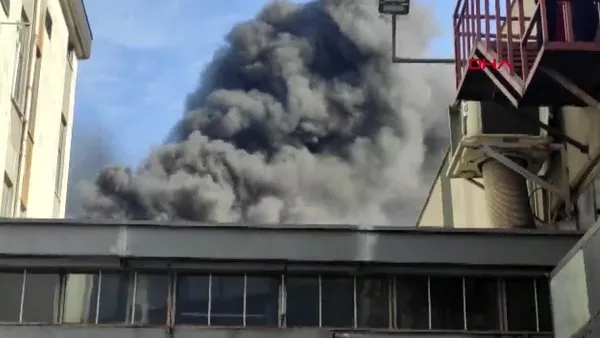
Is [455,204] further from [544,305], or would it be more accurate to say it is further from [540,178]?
[544,305]

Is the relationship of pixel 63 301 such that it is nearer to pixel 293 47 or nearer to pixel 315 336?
pixel 315 336

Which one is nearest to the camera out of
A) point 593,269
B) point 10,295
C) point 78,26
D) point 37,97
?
point 593,269

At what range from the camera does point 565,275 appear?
10.0 m

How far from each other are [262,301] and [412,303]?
1.94 m

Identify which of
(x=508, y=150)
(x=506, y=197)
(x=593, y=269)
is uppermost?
(x=508, y=150)

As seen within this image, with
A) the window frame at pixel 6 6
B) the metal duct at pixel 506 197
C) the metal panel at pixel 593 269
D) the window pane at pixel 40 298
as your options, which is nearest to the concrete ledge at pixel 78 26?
the window frame at pixel 6 6

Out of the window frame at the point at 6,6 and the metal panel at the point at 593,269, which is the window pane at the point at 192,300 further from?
the window frame at the point at 6,6

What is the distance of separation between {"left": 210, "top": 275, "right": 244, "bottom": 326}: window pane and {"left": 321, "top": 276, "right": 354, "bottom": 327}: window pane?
3.48 feet

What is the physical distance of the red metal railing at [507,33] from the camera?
1031 cm

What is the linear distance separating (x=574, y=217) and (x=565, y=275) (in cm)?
342

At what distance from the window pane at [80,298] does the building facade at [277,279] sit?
0.04 feet

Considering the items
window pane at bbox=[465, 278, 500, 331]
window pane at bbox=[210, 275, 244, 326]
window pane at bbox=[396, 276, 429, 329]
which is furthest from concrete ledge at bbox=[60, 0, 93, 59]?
window pane at bbox=[465, 278, 500, 331]

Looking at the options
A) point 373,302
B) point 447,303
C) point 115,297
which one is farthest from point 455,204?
point 115,297

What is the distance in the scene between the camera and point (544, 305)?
40.1 feet
